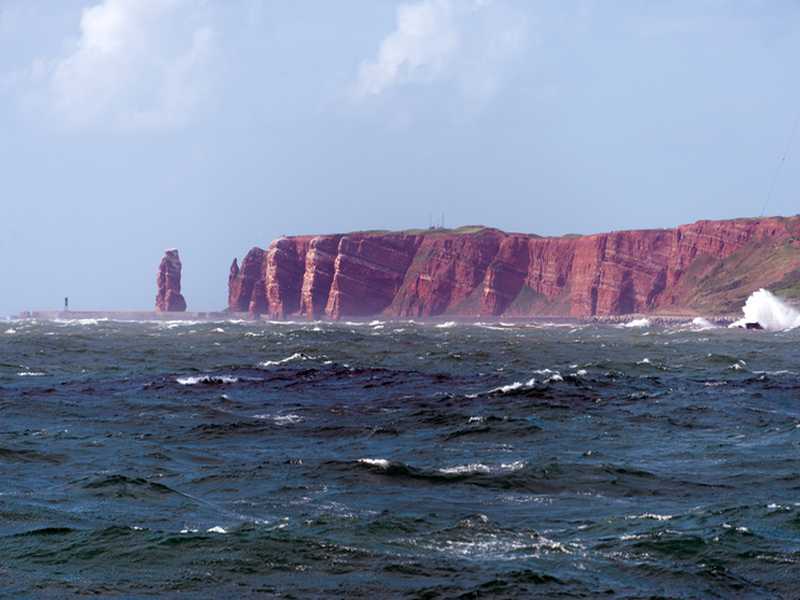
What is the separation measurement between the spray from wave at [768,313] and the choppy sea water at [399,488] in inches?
3721

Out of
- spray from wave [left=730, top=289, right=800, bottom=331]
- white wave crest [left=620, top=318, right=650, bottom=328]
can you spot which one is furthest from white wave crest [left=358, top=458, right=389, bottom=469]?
white wave crest [left=620, top=318, right=650, bottom=328]

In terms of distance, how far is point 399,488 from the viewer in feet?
70.7

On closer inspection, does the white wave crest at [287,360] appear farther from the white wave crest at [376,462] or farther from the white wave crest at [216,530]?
the white wave crest at [216,530]

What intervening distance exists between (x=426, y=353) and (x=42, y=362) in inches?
895

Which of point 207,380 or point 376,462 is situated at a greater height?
point 207,380

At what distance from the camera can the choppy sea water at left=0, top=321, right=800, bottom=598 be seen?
15430mm

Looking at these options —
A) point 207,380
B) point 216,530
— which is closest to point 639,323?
point 207,380

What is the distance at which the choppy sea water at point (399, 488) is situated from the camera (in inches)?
607

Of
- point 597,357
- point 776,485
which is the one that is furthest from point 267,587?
point 597,357

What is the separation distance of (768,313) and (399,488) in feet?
410

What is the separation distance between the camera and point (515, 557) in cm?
1630

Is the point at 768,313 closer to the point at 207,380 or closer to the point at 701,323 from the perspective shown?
the point at 701,323

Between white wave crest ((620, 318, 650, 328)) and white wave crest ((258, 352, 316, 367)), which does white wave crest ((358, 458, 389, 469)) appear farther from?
white wave crest ((620, 318, 650, 328))

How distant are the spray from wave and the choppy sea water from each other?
3721 inches
